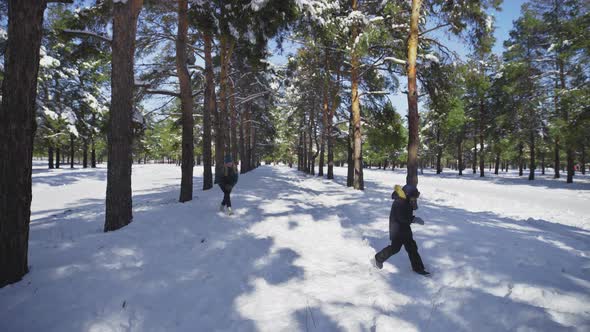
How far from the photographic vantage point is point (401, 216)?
164 inches

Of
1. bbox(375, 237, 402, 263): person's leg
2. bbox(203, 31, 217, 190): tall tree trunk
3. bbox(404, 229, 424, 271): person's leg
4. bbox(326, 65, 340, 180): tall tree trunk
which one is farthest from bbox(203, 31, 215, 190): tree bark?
bbox(404, 229, 424, 271): person's leg

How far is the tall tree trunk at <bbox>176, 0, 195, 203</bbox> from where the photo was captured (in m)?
8.13

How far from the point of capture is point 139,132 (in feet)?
29.1

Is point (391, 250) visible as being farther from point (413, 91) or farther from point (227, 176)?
point (413, 91)

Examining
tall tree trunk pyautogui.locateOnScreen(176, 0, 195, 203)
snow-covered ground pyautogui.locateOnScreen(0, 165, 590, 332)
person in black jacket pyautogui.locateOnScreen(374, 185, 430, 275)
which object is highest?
tall tree trunk pyautogui.locateOnScreen(176, 0, 195, 203)

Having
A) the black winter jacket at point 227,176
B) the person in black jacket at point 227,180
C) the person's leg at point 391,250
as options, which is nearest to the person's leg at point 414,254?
the person's leg at point 391,250

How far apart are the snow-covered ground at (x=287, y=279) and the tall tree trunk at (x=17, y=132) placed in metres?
0.38

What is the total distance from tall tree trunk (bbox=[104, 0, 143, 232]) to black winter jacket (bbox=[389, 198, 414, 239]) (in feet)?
17.1

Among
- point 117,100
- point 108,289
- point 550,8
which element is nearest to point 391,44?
point 117,100

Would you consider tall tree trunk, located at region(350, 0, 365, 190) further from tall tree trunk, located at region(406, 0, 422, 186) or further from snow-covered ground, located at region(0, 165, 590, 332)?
snow-covered ground, located at region(0, 165, 590, 332)

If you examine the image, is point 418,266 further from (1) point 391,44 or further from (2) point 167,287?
(1) point 391,44

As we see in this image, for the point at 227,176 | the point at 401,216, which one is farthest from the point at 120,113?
the point at 401,216

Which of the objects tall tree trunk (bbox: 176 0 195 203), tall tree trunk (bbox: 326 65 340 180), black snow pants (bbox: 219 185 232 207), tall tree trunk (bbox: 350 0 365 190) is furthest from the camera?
tall tree trunk (bbox: 326 65 340 180)

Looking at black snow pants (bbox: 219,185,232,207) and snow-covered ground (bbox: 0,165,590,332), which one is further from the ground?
black snow pants (bbox: 219,185,232,207)
